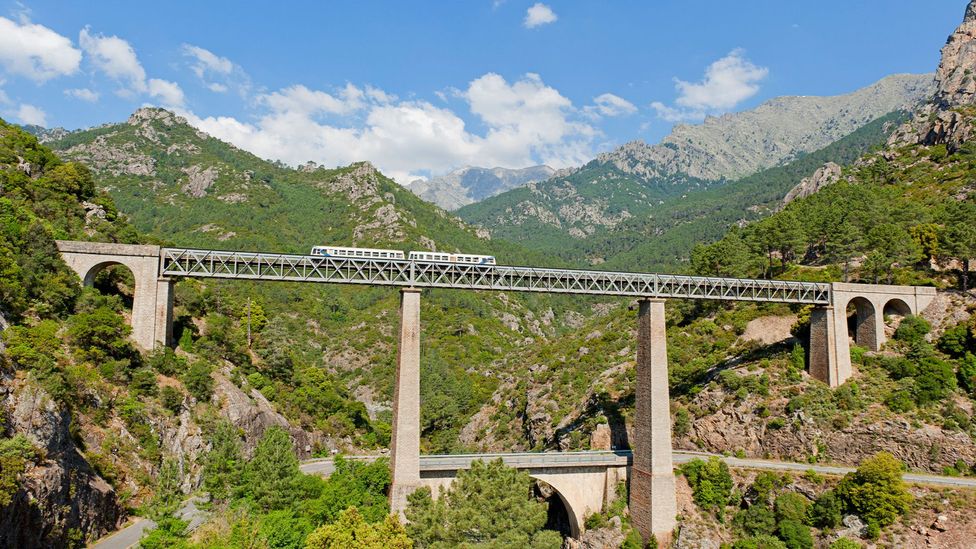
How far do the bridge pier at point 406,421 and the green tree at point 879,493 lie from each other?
34.9m

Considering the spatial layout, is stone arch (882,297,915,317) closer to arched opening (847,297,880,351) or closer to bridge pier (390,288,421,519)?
arched opening (847,297,880,351)

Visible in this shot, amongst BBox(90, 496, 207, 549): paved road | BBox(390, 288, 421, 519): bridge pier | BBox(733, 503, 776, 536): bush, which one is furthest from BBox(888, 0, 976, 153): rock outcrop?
BBox(90, 496, 207, 549): paved road

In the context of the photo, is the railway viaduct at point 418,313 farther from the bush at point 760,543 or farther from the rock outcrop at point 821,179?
the rock outcrop at point 821,179

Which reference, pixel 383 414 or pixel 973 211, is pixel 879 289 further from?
pixel 383 414

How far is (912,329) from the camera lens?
210ft

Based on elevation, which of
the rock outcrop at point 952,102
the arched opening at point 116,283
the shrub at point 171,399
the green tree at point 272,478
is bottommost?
the green tree at point 272,478

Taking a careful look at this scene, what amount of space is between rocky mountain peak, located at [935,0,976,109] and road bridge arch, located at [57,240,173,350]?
18427 centimetres

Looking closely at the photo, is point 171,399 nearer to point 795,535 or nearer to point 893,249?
point 795,535

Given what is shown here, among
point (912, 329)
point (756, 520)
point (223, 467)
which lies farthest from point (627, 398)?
point (223, 467)

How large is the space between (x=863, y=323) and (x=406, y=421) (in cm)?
5561

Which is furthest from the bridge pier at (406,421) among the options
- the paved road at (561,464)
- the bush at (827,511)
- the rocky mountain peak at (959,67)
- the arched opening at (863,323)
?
the rocky mountain peak at (959,67)

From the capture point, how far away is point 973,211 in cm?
7712

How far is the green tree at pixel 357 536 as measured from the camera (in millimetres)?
31844

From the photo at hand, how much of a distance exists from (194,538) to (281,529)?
504cm
